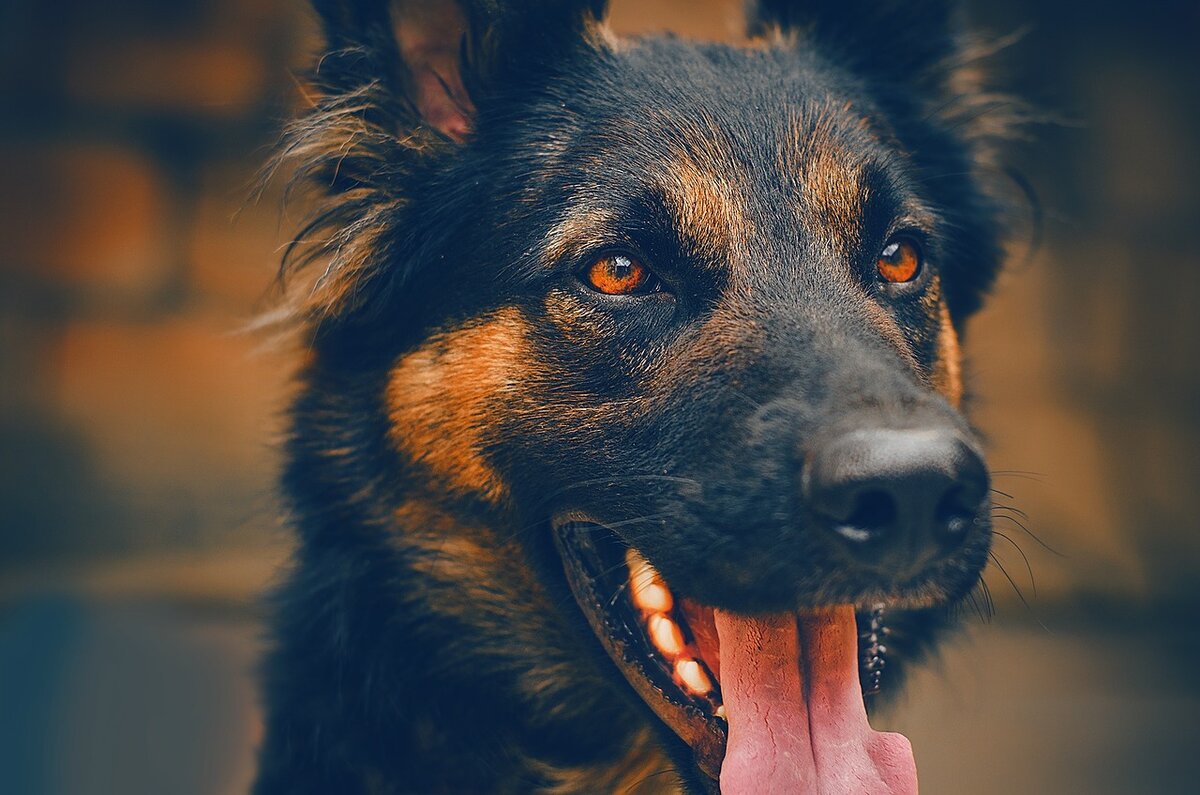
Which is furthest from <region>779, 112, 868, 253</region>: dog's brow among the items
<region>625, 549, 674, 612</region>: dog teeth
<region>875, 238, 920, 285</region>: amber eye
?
<region>625, 549, 674, 612</region>: dog teeth

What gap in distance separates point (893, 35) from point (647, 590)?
1.68 m

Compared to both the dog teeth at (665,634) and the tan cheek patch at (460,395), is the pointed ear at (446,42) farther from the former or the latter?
the dog teeth at (665,634)

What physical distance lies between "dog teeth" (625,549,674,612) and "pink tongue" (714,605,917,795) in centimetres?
14

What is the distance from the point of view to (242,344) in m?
5.62

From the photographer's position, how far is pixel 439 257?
99.8 inches

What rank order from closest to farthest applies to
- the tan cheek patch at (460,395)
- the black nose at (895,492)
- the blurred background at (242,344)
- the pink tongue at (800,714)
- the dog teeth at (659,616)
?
the black nose at (895,492), the pink tongue at (800,714), the dog teeth at (659,616), the tan cheek patch at (460,395), the blurred background at (242,344)

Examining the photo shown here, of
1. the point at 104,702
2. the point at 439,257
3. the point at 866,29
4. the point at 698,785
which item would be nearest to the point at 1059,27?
the point at 866,29

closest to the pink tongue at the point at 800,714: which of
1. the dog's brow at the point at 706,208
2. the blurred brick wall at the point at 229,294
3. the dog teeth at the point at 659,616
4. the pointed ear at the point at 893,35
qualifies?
the dog teeth at the point at 659,616

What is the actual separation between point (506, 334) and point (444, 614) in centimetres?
70

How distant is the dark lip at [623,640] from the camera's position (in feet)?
7.27

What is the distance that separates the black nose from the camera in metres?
1.83

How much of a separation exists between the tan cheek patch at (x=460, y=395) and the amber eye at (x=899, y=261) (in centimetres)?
83

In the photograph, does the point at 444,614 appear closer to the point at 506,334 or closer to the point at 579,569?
the point at 579,569

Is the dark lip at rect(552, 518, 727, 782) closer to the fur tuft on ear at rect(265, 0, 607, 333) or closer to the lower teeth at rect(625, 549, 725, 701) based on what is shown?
the lower teeth at rect(625, 549, 725, 701)
